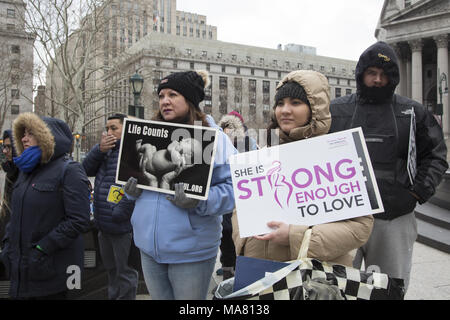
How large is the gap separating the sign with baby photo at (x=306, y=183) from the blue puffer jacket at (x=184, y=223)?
0.42 meters

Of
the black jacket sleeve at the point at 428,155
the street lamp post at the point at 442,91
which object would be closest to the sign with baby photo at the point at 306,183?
the black jacket sleeve at the point at 428,155

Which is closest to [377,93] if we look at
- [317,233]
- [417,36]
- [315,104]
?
[315,104]

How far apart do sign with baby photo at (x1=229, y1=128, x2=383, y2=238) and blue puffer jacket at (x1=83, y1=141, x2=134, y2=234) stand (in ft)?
7.08

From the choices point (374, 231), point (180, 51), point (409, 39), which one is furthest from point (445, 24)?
point (180, 51)

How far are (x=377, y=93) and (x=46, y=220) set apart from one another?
286cm

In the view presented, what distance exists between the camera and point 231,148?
8.80 feet

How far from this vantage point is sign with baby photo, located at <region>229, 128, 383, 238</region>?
1967 mm

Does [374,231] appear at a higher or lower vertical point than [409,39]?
lower

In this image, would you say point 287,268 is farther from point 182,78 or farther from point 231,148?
point 182,78

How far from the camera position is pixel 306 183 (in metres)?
2.02

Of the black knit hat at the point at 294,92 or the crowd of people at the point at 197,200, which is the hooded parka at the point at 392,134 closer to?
the crowd of people at the point at 197,200

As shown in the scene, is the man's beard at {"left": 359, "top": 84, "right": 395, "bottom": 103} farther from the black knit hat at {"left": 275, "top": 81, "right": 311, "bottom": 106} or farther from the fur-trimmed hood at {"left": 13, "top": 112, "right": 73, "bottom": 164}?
the fur-trimmed hood at {"left": 13, "top": 112, "right": 73, "bottom": 164}

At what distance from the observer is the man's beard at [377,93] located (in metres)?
2.84
